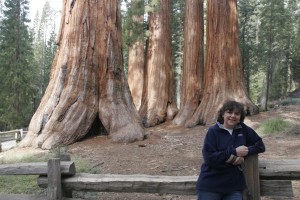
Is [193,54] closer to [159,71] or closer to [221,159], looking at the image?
[159,71]

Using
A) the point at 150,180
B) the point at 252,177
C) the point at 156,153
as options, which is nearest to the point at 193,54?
the point at 156,153

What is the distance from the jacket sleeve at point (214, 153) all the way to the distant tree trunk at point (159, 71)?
13.4 metres

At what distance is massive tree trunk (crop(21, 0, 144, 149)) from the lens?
9.99 metres

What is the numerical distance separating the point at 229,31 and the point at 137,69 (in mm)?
6874

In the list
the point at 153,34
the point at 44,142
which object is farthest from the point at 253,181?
the point at 153,34

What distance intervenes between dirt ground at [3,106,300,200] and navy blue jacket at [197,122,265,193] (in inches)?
80.7

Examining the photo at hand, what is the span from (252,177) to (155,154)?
15.7 feet

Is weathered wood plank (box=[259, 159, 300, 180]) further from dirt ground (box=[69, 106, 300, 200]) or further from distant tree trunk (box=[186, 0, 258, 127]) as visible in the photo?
distant tree trunk (box=[186, 0, 258, 127])

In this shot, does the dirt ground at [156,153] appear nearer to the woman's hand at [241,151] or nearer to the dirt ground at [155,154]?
the dirt ground at [155,154]

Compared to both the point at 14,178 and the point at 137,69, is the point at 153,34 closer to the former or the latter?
the point at 137,69

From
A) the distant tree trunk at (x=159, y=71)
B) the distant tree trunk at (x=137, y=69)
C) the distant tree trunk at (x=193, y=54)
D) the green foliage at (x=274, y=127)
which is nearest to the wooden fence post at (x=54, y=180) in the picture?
the green foliage at (x=274, y=127)

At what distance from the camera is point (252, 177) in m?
3.93

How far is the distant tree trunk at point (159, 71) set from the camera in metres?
17.6

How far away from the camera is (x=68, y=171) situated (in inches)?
188
